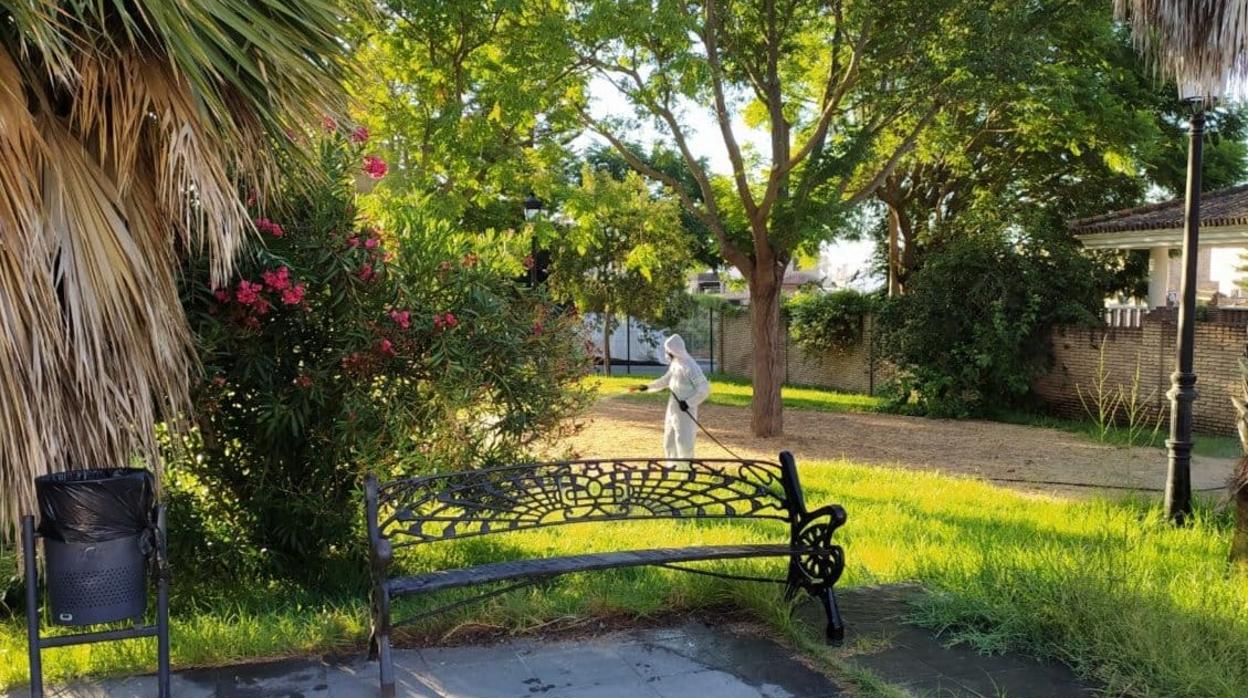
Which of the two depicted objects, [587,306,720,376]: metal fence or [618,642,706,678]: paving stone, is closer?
[618,642,706,678]: paving stone

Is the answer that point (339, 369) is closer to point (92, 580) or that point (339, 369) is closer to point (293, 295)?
point (293, 295)

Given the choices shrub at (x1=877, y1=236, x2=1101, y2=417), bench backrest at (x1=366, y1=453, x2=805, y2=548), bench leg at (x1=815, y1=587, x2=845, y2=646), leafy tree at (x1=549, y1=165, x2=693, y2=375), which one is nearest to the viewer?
bench backrest at (x1=366, y1=453, x2=805, y2=548)

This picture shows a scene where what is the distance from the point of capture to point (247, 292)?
471 cm

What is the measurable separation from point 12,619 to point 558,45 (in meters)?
8.57

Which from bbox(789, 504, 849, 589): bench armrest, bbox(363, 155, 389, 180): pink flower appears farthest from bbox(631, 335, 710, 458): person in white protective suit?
bbox(789, 504, 849, 589): bench armrest

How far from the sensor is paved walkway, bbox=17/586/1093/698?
4.01m

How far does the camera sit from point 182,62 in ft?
11.5

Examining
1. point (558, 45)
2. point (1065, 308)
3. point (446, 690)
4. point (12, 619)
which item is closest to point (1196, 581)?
point (446, 690)

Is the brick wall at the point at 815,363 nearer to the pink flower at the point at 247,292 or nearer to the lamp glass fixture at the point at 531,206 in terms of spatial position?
the lamp glass fixture at the point at 531,206

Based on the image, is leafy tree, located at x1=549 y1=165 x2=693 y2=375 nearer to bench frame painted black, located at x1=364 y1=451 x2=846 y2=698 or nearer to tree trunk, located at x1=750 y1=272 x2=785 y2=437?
tree trunk, located at x1=750 y1=272 x2=785 y2=437

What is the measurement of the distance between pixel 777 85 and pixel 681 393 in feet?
19.9

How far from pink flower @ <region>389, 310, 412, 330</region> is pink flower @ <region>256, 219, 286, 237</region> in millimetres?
717

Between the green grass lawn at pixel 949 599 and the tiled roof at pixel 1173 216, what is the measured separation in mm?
10569

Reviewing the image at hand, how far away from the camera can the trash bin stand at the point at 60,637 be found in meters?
3.36
